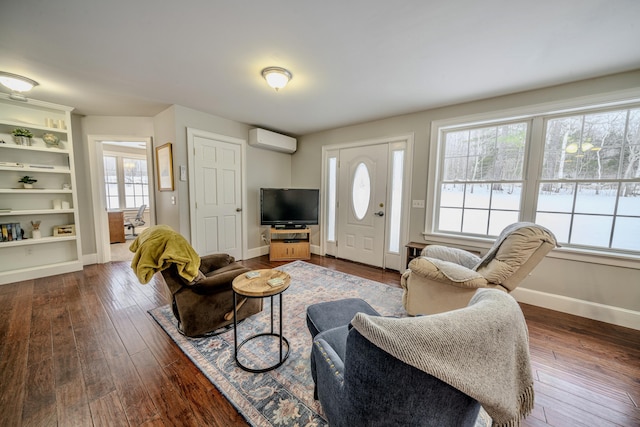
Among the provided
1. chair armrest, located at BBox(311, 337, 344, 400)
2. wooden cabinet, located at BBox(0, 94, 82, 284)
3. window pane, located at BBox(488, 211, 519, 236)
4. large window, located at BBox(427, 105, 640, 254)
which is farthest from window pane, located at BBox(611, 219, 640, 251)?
wooden cabinet, located at BBox(0, 94, 82, 284)

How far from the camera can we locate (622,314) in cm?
218

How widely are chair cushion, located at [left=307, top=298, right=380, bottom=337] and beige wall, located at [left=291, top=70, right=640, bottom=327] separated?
2212 mm

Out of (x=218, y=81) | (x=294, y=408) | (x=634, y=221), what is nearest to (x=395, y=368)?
(x=294, y=408)

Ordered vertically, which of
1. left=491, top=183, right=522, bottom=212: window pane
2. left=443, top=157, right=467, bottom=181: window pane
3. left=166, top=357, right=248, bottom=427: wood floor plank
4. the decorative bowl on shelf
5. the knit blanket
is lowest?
left=166, top=357, right=248, bottom=427: wood floor plank

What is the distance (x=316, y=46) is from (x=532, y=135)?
2.61m

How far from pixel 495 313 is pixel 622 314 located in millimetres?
2913

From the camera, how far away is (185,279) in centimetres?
177

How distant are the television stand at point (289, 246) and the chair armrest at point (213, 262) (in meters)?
1.46

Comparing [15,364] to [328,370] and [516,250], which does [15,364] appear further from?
[516,250]

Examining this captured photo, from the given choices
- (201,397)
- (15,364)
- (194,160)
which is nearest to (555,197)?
(201,397)

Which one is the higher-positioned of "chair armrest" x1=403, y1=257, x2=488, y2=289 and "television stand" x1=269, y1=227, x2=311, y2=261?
"chair armrest" x1=403, y1=257, x2=488, y2=289

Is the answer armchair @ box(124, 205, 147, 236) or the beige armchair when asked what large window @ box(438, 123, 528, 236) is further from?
armchair @ box(124, 205, 147, 236)

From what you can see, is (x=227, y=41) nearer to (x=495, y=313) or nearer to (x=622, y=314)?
(x=495, y=313)

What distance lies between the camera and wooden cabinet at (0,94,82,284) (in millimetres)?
2936
